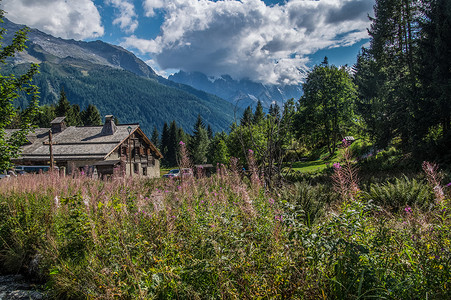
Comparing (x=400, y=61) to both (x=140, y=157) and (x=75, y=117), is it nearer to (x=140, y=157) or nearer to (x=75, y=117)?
(x=140, y=157)

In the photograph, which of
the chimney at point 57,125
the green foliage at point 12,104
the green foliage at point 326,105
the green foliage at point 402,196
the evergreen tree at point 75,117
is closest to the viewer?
the green foliage at point 402,196

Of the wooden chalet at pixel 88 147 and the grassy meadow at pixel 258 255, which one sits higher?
the wooden chalet at pixel 88 147

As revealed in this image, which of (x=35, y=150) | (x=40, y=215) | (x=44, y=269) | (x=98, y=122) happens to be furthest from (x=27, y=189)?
(x=98, y=122)

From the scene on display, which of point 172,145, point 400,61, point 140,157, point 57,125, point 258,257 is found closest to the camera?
point 258,257

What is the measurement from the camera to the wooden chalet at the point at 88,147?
30125 mm

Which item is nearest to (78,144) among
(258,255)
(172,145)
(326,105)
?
(326,105)

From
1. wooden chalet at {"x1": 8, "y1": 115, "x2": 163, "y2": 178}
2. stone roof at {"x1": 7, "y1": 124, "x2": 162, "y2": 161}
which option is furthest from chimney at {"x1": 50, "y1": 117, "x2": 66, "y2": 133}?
stone roof at {"x1": 7, "y1": 124, "x2": 162, "y2": 161}

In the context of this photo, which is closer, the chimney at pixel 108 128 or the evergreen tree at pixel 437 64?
the evergreen tree at pixel 437 64

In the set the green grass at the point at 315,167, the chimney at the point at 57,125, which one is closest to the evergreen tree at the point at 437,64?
the green grass at the point at 315,167

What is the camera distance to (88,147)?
1233 inches

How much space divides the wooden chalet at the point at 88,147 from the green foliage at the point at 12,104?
18885 millimetres

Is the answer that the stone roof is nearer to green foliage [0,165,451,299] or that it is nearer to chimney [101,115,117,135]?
chimney [101,115,117,135]

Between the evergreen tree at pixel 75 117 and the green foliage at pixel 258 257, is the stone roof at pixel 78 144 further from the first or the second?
the evergreen tree at pixel 75 117

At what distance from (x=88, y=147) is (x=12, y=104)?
25.8m
